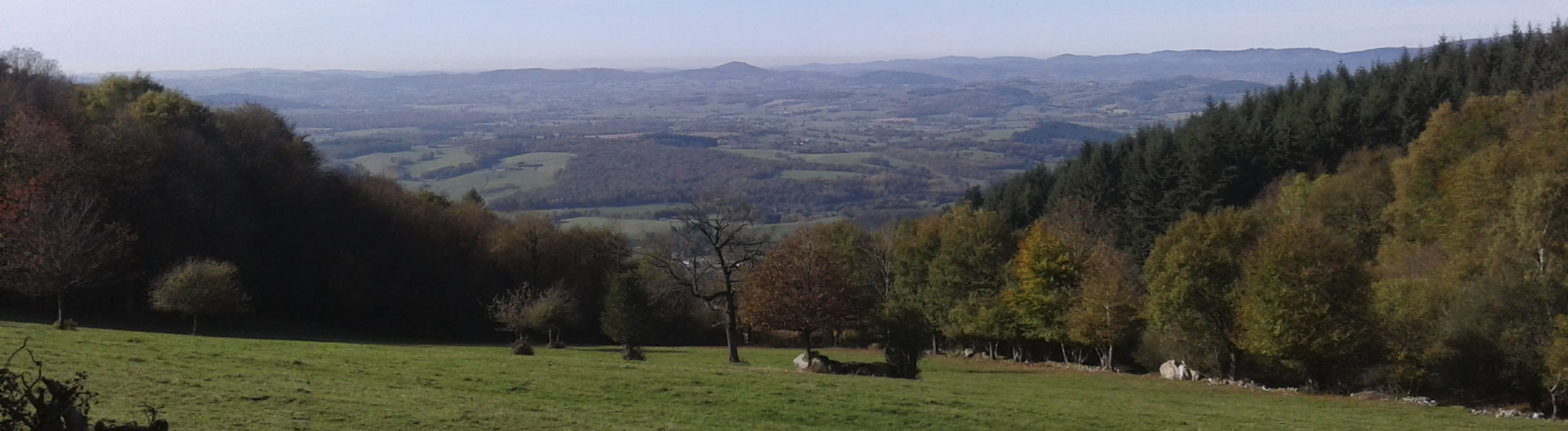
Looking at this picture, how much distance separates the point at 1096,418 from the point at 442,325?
145 ft

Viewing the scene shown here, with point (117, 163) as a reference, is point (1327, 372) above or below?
below

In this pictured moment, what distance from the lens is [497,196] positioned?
398 ft

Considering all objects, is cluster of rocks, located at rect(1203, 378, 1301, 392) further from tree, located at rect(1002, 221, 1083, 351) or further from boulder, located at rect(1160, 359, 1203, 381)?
tree, located at rect(1002, 221, 1083, 351)

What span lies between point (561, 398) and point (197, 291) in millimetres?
23869

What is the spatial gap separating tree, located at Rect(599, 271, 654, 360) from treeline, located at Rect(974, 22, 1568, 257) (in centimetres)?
4277

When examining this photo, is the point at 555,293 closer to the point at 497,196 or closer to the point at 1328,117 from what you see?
the point at 1328,117

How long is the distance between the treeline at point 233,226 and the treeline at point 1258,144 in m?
39.2

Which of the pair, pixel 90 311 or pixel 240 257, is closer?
pixel 90 311

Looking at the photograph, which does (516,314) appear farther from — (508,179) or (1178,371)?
(508,179)

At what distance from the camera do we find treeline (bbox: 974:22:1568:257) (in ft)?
227

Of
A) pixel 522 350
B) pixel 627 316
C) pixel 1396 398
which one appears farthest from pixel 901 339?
pixel 1396 398

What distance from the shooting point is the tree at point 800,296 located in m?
34.8

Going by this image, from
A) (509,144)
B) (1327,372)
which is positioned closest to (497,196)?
(509,144)

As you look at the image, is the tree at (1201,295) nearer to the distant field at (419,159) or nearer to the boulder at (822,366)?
the boulder at (822,366)
